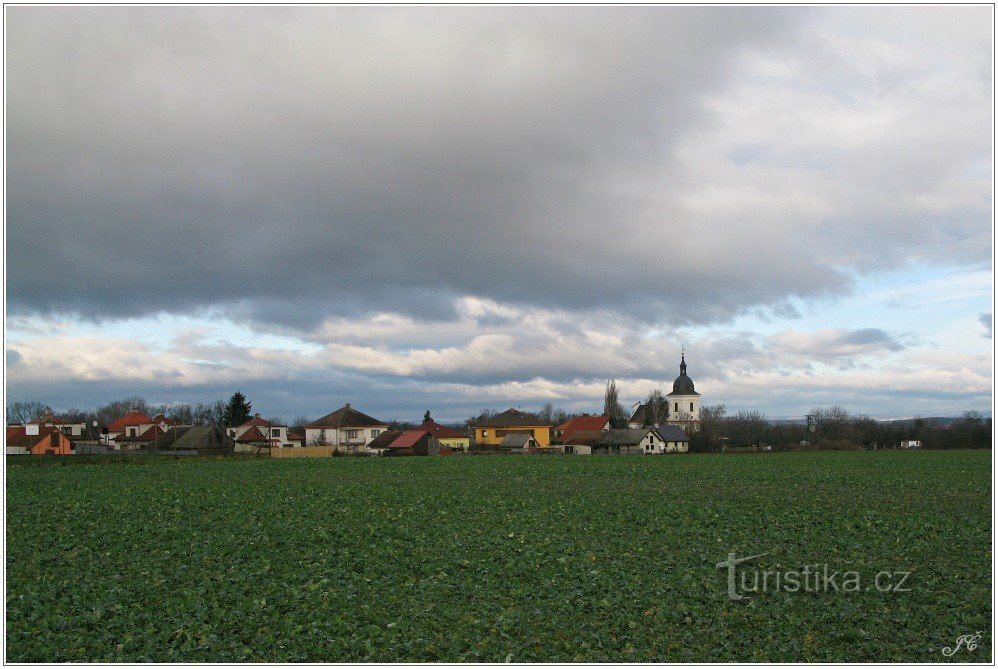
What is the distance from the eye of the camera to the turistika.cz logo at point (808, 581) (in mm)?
12648

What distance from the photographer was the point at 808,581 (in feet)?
43.3

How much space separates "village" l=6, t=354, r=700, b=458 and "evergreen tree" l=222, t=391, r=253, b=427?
108 centimetres

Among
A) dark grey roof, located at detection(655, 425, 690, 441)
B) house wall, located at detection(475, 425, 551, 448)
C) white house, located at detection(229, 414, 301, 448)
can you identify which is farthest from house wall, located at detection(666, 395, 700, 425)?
white house, located at detection(229, 414, 301, 448)

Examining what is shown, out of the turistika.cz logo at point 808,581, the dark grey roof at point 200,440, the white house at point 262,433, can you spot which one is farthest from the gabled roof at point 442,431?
the turistika.cz logo at point 808,581

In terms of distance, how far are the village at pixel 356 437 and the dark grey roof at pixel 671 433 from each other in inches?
5.1

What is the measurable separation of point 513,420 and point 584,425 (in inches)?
480

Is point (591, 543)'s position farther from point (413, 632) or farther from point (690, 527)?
point (413, 632)

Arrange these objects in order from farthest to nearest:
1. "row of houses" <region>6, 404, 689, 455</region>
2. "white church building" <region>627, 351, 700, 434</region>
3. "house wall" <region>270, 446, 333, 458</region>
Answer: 1. "white church building" <region>627, 351, 700, 434</region>
2. "row of houses" <region>6, 404, 689, 455</region>
3. "house wall" <region>270, 446, 333, 458</region>

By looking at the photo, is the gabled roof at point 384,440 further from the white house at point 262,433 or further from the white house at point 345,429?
the white house at point 262,433

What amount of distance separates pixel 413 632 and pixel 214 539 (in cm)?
852

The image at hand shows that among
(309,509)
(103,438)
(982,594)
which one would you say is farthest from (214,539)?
(103,438)

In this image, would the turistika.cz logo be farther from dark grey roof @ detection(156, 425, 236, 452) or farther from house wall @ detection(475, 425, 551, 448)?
house wall @ detection(475, 425, 551, 448)

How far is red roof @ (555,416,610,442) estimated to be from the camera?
10400 centimetres

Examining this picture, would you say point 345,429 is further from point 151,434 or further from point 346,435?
point 151,434
